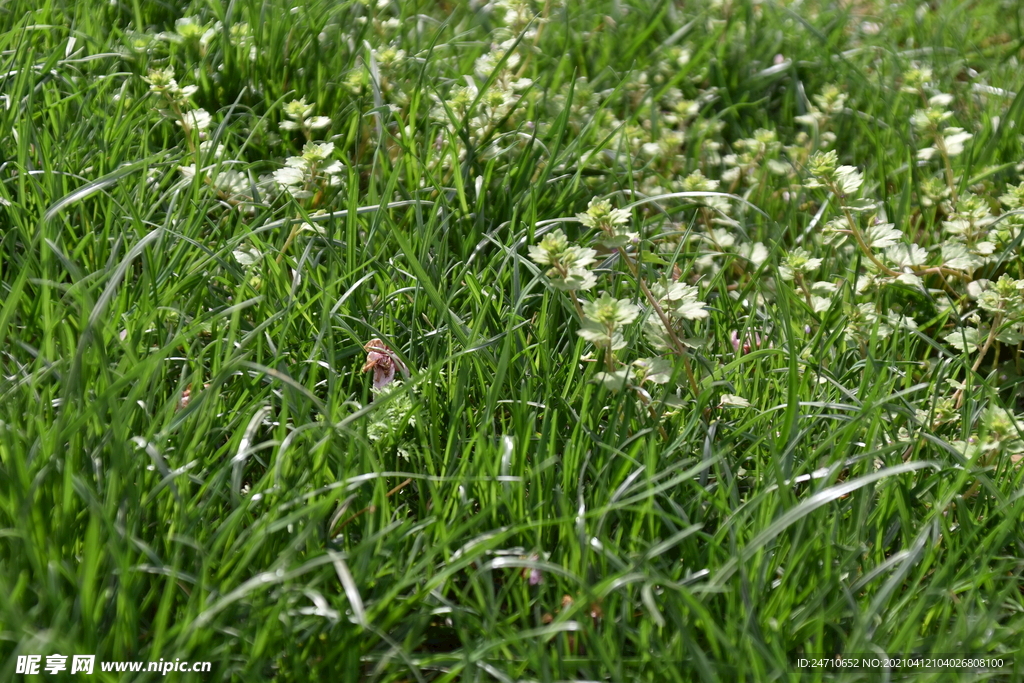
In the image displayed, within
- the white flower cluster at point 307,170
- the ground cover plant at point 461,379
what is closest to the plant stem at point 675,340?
the ground cover plant at point 461,379

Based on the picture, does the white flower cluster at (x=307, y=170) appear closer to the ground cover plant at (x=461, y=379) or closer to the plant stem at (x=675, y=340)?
the ground cover plant at (x=461, y=379)

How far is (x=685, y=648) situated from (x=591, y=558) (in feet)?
0.77

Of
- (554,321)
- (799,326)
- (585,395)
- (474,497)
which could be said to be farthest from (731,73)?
(474,497)

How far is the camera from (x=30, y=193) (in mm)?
2303

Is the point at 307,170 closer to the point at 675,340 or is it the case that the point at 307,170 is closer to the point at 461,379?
the point at 461,379

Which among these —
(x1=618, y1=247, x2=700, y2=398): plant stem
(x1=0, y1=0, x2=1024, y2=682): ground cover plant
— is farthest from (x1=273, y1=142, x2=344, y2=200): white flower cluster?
(x1=618, y1=247, x2=700, y2=398): plant stem

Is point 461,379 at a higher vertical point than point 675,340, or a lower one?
lower

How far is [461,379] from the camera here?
1.88m

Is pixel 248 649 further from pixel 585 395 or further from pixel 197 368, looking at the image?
pixel 585 395

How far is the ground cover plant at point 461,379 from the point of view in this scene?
1479 millimetres

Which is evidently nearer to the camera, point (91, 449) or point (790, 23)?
point (91, 449)

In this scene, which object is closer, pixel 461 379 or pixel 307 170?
pixel 461 379

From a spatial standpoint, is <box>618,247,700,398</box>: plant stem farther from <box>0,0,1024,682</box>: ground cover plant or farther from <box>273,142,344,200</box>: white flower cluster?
<box>273,142,344,200</box>: white flower cluster

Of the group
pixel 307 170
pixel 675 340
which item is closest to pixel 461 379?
pixel 675 340
